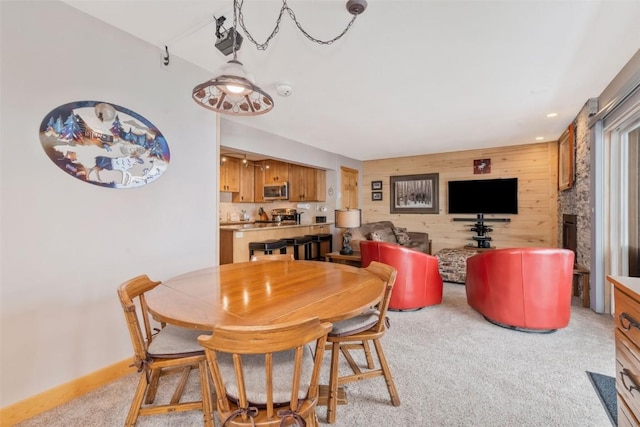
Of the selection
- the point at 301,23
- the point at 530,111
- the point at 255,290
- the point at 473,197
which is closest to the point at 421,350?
the point at 255,290

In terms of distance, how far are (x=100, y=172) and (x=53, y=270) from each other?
674mm

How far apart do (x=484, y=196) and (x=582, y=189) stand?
2.17m

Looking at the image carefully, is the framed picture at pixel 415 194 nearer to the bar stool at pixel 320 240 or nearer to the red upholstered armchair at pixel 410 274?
the bar stool at pixel 320 240

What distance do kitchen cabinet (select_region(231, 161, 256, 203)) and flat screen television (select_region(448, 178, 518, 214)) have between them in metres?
4.46

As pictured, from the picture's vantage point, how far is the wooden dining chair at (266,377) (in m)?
0.97

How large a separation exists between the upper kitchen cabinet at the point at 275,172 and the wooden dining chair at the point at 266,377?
561 cm

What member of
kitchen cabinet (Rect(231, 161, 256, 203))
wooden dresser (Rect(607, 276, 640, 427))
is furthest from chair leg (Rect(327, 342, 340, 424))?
kitchen cabinet (Rect(231, 161, 256, 203))

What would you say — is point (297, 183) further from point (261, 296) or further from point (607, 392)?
point (607, 392)

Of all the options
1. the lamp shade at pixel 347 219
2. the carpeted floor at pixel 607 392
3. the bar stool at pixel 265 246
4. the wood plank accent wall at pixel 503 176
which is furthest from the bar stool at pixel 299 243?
the carpeted floor at pixel 607 392

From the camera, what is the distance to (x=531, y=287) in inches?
104

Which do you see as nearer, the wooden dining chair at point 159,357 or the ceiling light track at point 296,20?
the wooden dining chair at point 159,357

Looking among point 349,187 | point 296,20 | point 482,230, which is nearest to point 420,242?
point 482,230

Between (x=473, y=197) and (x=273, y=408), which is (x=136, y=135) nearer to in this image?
(x=273, y=408)

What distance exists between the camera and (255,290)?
1.59 m
